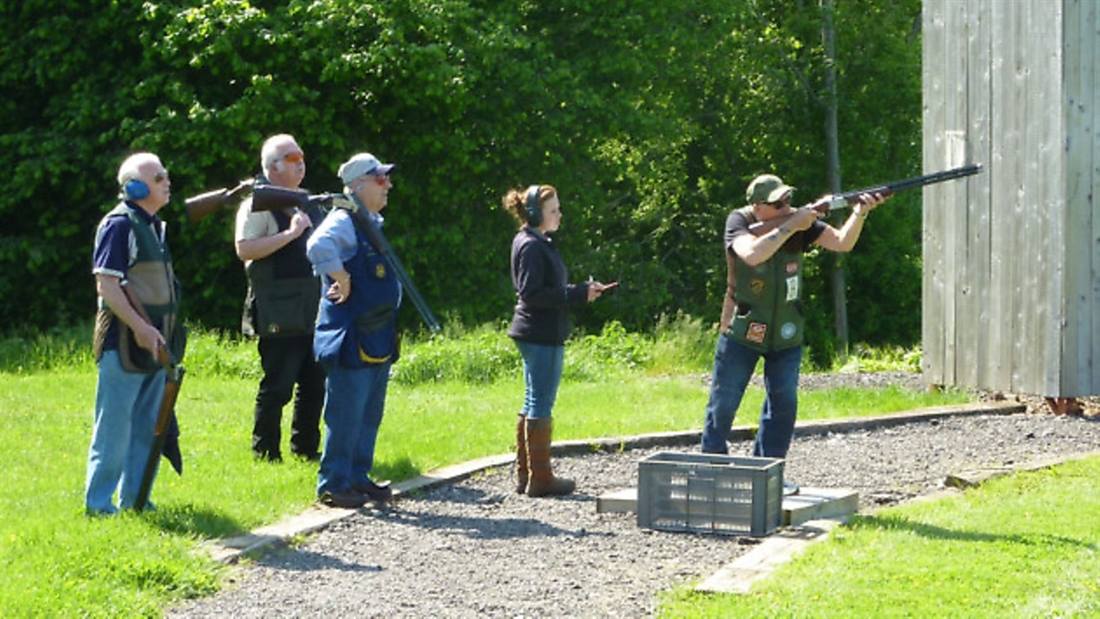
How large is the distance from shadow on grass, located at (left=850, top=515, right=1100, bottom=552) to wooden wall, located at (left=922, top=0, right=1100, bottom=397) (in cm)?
477

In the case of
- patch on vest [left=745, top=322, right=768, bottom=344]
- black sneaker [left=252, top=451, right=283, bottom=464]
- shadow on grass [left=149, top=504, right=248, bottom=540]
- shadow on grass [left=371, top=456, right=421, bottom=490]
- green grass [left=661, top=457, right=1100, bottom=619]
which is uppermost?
patch on vest [left=745, top=322, right=768, bottom=344]

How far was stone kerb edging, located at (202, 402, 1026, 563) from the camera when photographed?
871 centimetres

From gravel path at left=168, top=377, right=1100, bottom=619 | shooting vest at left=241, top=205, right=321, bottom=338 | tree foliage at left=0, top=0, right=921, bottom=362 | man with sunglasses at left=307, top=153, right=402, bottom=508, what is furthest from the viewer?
tree foliage at left=0, top=0, right=921, bottom=362

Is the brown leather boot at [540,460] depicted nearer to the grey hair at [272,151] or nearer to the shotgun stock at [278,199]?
the shotgun stock at [278,199]

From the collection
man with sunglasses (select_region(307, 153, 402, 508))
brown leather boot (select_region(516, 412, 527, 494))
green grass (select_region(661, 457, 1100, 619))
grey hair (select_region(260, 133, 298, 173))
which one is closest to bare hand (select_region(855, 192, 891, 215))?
green grass (select_region(661, 457, 1100, 619))

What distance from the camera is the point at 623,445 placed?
12125 mm

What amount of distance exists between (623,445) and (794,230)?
3.21 meters

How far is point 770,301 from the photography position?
9492 millimetres

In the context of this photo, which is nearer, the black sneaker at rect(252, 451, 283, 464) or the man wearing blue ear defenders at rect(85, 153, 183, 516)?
the man wearing blue ear defenders at rect(85, 153, 183, 516)

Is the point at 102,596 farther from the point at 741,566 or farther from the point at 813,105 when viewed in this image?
the point at 813,105

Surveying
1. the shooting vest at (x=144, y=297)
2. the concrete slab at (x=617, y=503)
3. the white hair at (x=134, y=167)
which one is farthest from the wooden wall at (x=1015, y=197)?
the white hair at (x=134, y=167)

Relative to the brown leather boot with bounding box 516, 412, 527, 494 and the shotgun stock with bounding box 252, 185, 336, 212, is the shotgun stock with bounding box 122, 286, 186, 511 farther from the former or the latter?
the brown leather boot with bounding box 516, 412, 527, 494

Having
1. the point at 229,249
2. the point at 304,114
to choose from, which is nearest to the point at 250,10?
the point at 304,114

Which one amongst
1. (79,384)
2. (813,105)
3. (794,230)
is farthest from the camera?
(813,105)
